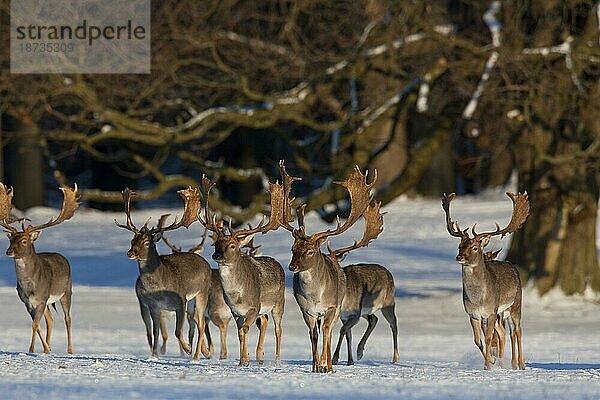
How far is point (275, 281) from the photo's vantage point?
45.2 feet

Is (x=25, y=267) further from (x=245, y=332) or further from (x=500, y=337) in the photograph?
(x=500, y=337)

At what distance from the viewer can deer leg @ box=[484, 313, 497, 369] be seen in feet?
42.6

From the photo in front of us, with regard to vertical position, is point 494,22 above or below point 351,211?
above

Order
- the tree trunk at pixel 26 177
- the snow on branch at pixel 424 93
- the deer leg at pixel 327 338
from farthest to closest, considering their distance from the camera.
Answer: the tree trunk at pixel 26 177 < the snow on branch at pixel 424 93 < the deer leg at pixel 327 338

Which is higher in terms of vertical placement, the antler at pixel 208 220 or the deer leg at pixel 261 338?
the antler at pixel 208 220

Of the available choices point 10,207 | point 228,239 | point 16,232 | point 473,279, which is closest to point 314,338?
point 228,239

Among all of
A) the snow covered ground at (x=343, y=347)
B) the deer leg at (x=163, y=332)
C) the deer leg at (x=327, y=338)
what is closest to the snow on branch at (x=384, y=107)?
the snow covered ground at (x=343, y=347)

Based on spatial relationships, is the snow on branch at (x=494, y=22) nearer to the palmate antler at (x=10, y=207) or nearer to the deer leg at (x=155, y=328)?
the palmate antler at (x=10, y=207)

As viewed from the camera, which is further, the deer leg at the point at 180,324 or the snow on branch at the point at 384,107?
the snow on branch at the point at 384,107

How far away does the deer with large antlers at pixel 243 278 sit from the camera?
1287cm

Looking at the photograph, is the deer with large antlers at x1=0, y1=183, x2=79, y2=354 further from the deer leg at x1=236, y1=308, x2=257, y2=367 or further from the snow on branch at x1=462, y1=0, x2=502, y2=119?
the snow on branch at x1=462, y1=0, x2=502, y2=119

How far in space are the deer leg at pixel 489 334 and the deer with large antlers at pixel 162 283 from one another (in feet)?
8.89

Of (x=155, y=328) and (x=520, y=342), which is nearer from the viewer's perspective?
(x=520, y=342)

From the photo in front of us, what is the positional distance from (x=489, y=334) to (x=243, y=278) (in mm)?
2285
